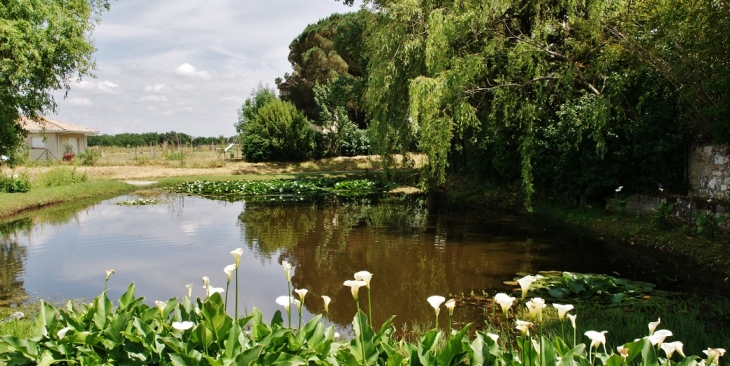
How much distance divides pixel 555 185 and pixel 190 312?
11.8m

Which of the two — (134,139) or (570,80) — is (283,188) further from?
(134,139)

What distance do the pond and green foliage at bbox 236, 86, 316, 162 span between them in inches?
667

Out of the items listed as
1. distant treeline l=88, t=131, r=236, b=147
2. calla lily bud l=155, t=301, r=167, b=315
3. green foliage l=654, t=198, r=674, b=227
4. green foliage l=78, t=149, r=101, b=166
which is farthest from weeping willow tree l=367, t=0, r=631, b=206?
distant treeline l=88, t=131, r=236, b=147

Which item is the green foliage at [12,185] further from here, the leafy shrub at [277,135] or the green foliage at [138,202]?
the leafy shrub at [277,135]

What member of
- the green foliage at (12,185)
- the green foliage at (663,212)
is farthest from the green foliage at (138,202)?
the green foliage at (663,212)

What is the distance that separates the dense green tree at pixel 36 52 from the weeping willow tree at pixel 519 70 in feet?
32.6

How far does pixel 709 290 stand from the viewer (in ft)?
24.2

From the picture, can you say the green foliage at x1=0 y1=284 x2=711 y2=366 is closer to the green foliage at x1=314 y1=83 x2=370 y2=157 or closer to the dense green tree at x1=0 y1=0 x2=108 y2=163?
the dense green tree at x1=0 y1=0 x2=108 y2=163

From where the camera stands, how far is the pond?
7.64 m

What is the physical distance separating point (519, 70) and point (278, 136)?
75.7 ft

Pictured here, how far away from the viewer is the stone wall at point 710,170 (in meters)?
9.81

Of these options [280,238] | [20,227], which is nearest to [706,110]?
[280,238]

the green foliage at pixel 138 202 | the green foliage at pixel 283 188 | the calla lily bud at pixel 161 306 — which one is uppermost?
the calla lily bud at pixel 161 306

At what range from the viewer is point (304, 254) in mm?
10422
